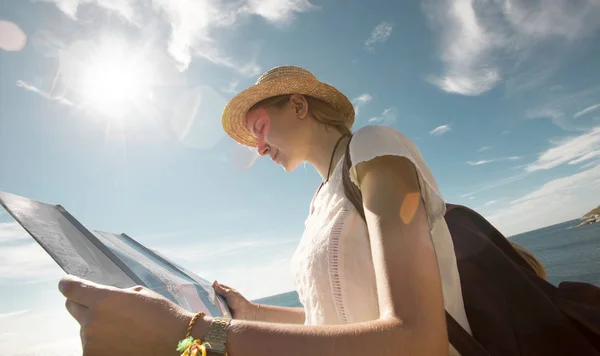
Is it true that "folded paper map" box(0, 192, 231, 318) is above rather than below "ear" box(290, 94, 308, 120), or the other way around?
below

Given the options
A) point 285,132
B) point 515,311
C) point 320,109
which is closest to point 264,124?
point 285,132

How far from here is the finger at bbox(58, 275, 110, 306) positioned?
2.68ft

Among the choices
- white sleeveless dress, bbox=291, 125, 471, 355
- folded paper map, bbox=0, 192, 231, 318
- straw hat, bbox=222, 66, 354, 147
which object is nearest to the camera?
white sleeveless dress, bbox=291, 125, 471, 355

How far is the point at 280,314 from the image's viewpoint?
7.47ft

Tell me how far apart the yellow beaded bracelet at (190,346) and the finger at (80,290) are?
26 cm

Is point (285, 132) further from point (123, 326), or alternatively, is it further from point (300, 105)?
point (123, 326)

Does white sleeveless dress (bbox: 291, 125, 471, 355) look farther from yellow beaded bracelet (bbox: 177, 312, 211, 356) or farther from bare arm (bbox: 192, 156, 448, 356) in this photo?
yellow beaded bracelet (bbox: 177, 312, 211, 356)

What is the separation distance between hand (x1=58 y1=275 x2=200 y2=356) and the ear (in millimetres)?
1411

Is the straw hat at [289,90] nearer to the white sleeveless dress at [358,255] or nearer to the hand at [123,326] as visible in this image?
the white sleeveless dress at [358,255]

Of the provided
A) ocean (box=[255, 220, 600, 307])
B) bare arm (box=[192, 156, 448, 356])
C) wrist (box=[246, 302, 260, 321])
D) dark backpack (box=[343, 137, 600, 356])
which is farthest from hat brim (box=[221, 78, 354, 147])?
ocean (box=[255, 220, 600, 307])

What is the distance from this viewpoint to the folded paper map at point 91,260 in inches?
52.9

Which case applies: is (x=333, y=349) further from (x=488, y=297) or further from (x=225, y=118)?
(x=225, y=118)

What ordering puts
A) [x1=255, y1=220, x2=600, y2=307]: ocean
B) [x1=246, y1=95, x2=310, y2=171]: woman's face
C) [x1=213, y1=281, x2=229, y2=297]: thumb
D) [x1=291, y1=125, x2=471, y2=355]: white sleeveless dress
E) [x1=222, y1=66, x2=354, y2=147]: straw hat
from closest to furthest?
[x1=291, y1=125, x2=471, y2=355]: white sleeveless dress
[x1=246, y1=95, x2=310, y2=171]: woman's face
[x1=222, y1=66, x2=354, y2=147]: straw hat
[x1=213, y1=281, x2=229, y2=297]: thumb
[x1=255, y1=220, x2=600, y2=307]: ocean

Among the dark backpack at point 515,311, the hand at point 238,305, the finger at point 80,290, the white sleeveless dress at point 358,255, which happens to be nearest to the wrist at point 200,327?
the finger at point 80,290
